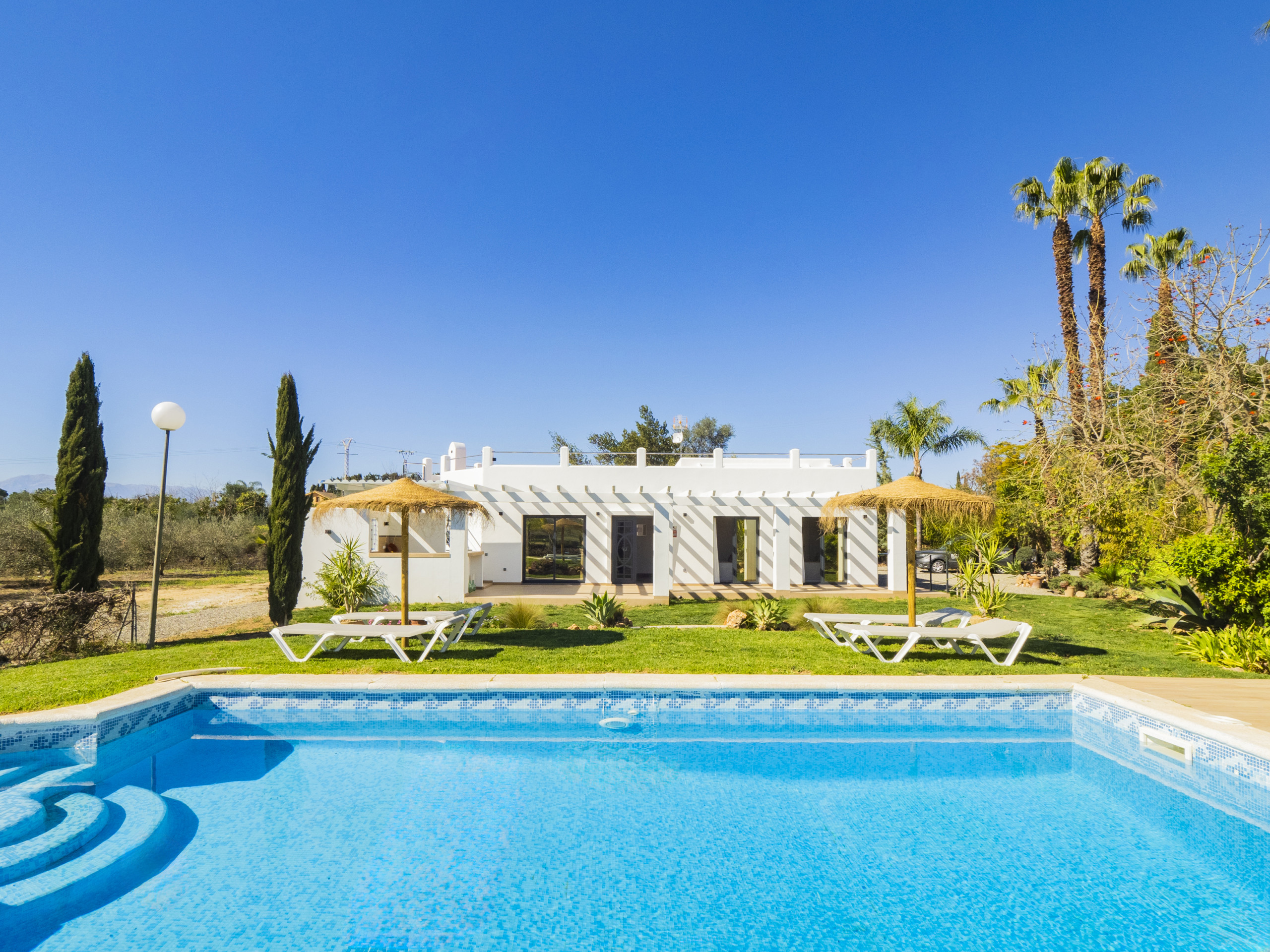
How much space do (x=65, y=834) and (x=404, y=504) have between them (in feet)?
16.3

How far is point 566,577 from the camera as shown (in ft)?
66.4

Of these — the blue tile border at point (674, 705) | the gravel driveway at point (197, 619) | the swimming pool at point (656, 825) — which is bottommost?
the swimming pool at point (656, 825)

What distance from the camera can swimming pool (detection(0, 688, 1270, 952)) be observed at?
11.1ft

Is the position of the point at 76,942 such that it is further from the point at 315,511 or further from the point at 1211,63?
the point at 1211,63

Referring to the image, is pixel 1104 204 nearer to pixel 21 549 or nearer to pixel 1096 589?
pixel 1096 589

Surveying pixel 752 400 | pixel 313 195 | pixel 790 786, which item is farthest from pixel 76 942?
pixel 752 400

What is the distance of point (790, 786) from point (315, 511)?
25.2ft

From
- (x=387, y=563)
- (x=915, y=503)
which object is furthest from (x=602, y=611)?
(x=915, y=503)

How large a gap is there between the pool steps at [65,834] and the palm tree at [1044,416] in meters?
15.3

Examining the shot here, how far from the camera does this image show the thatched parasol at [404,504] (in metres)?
8.61

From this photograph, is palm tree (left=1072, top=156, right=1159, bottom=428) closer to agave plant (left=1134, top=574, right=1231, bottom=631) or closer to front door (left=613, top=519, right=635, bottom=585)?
agave plant (left=1134, top=574, right=1231, bottom=631)

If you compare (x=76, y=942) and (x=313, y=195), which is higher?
(x=313, y=195)

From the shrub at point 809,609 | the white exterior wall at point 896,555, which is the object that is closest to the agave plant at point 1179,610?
the shrub at point 809,609

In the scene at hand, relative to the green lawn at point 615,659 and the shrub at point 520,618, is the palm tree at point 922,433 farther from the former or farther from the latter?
the shrub at point 520,618
